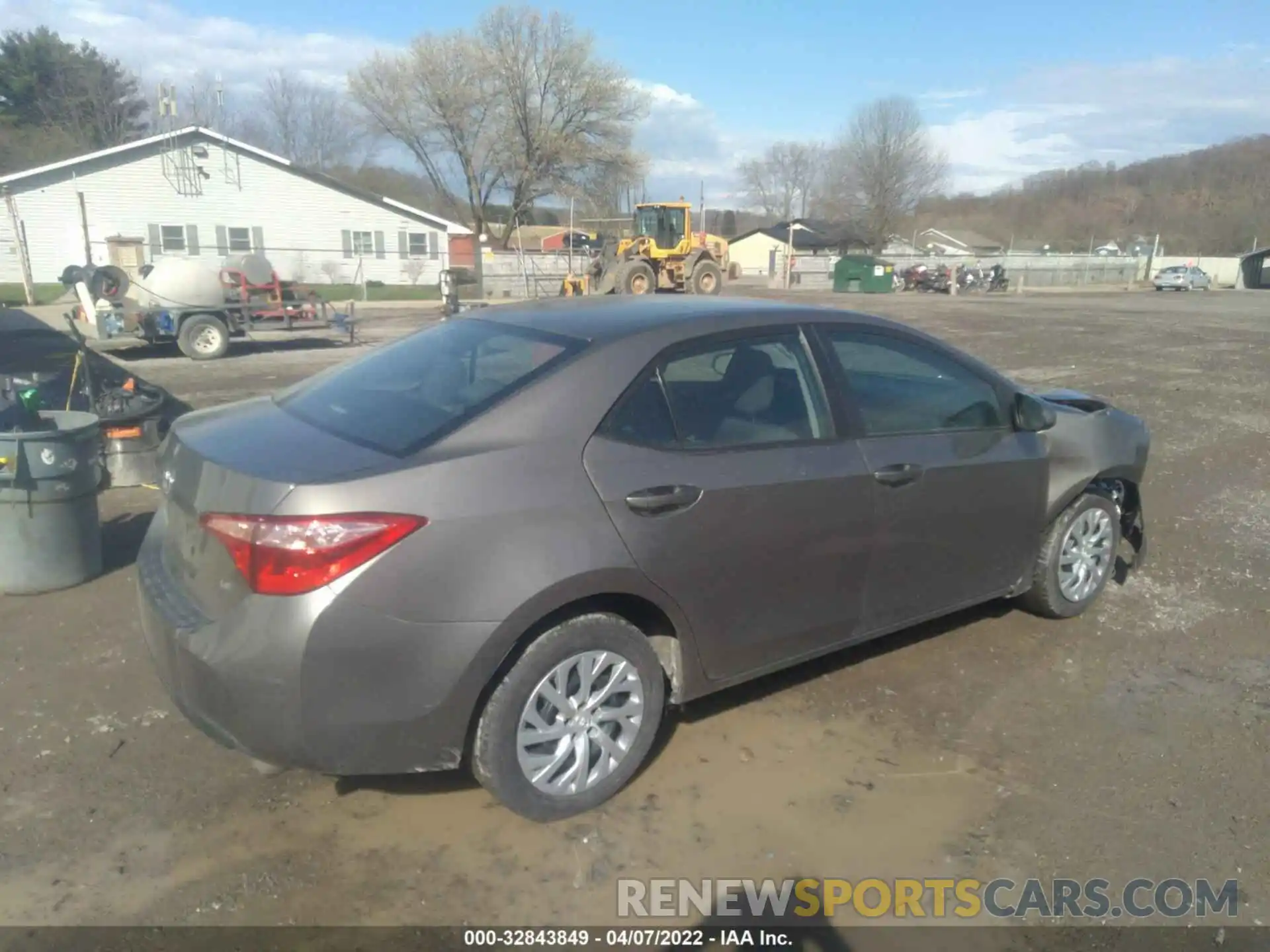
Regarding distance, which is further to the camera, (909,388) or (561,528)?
(909,388)

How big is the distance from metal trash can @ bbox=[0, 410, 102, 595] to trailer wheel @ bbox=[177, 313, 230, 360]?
12.2m

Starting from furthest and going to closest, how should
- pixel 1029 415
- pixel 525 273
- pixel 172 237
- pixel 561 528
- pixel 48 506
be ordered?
pixel 525 273
pixel 172 237
pixel 48 506
pixel 1029 415
pixel 561 528

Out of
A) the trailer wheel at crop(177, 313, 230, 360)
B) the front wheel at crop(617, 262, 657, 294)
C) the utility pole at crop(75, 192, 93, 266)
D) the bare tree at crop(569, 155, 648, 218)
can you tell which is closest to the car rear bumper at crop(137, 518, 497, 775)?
the trailer wheel at crop(177, 313, 230, 360)

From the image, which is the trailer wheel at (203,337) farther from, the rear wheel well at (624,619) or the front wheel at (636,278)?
the rear wheel well at (624,619)

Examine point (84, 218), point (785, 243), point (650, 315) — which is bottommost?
point (650, 315)

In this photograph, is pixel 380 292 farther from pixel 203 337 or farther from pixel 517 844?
pixel 517 844

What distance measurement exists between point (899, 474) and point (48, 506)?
4.18 metres

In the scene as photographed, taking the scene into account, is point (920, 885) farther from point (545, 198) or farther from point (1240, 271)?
point (1240, 271)

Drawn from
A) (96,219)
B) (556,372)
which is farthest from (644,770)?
(96,219)

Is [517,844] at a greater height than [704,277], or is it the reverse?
[704,277]

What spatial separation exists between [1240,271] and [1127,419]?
214 feet

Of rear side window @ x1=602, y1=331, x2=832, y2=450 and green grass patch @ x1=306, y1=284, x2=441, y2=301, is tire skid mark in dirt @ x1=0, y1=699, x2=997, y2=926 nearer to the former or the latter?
rear side window @ x1=602, y1=331, x2=832, y2=450

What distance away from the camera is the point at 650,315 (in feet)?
11.6

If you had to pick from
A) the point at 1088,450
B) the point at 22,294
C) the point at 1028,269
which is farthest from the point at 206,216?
the point at 1028,269
